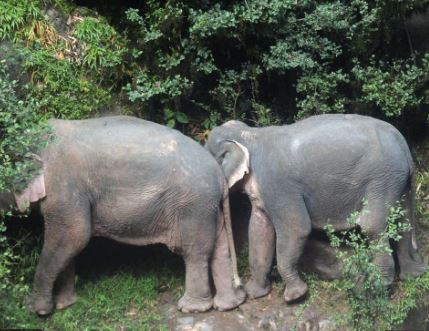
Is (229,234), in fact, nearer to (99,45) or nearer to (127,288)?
(127,288)

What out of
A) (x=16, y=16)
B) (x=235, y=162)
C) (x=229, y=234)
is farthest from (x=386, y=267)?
(x=16, y=16)

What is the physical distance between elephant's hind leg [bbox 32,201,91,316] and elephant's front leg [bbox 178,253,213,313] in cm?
81

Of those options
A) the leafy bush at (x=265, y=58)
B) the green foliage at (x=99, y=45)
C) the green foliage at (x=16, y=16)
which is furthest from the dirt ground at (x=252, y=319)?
the green foliage at (x=16, y=16)

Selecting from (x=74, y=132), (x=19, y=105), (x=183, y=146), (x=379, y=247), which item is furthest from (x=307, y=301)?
(x=19, y=105)

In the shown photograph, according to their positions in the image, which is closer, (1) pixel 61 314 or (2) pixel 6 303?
(2) pixel 6 303

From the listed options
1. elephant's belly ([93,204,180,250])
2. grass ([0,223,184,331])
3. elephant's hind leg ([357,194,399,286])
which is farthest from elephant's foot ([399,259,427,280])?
elephant's belly ([93,204,180,250])

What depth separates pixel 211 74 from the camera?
23.4 ft

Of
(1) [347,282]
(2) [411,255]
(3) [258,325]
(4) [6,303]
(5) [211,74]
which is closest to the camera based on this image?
(4) [6,303]

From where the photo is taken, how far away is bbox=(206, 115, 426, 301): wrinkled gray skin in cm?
595

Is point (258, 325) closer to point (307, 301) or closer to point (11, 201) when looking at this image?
point (307, 301)

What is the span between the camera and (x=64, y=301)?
19.3 feet

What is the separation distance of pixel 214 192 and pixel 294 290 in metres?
1.02

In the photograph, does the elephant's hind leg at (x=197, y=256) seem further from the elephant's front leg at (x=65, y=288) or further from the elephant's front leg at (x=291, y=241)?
the elephant's front leg at (x=65, y=288)

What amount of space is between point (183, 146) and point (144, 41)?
131 cm
